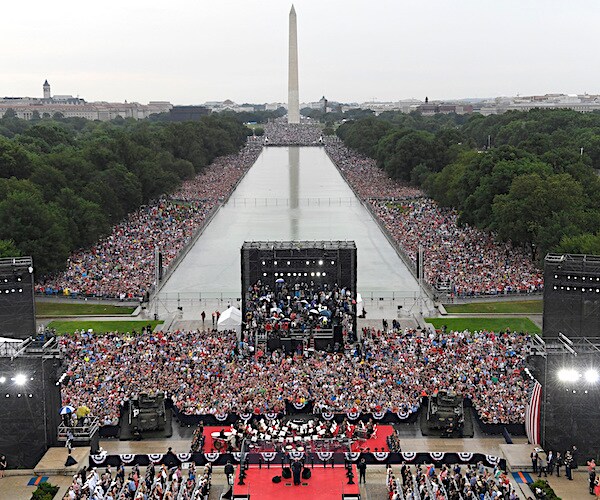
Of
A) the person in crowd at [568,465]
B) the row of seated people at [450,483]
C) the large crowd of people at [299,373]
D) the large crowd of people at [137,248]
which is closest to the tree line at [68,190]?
the large crowd of people at [137,248]

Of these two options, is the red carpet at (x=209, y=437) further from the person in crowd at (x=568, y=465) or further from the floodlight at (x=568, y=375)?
the floodlight at (x=568, y=375)

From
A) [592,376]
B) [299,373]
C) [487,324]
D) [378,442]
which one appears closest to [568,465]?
[592,376]

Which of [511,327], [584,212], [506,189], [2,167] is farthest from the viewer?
[2,167]

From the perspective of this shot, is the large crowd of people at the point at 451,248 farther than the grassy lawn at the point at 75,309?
Yes

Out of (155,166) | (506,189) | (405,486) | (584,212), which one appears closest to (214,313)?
(405,486)

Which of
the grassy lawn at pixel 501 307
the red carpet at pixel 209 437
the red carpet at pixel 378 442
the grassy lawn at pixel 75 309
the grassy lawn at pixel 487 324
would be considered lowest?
the red carpet at pixel 378 442

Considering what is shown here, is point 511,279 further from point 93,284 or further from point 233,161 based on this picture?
point 233,161

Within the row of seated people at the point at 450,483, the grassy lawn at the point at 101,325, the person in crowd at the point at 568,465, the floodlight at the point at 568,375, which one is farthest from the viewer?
the grassy lawn at the point at 101,325
